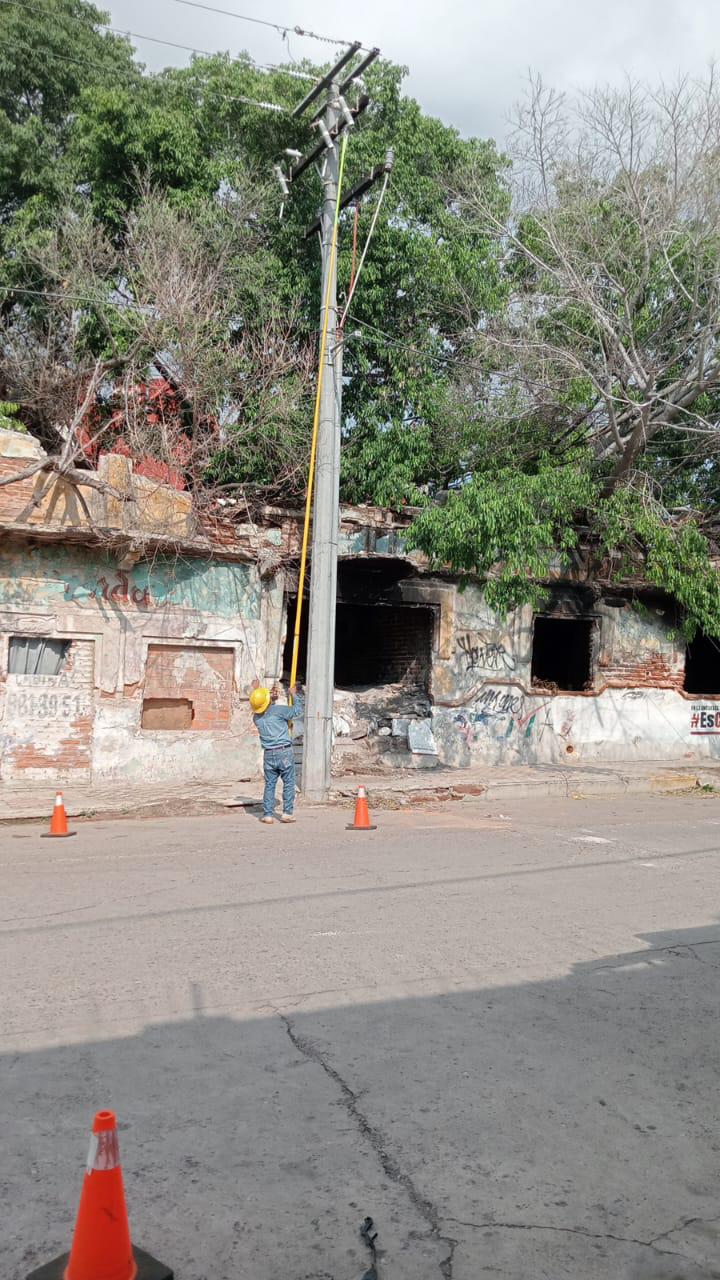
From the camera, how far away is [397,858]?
32.0 feet

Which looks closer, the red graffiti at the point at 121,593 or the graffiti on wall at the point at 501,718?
the red graffiti at the point at 121,593

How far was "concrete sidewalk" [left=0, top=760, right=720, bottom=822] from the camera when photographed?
43.1 ft

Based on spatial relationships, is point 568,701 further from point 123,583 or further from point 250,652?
point 123,583

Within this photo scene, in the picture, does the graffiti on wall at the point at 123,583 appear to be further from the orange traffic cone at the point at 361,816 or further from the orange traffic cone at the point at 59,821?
the orange traffic cone at the point at 361,816

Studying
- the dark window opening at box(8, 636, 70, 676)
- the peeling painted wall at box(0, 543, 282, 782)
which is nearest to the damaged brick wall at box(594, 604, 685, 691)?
the peeling painted wall at box(0, 543, 282, 782)

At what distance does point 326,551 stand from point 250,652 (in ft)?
8.77

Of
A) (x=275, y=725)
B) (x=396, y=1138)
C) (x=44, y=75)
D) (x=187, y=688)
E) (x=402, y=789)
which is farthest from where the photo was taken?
(x=44, y=75)

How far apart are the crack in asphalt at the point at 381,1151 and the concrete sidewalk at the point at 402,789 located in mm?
8548

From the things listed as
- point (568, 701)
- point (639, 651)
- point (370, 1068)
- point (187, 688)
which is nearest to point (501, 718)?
point (568, 701)

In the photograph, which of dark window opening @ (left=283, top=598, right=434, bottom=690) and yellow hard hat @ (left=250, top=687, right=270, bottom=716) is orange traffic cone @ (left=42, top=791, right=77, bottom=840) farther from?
dark window opening @ (left=283, top=598, right=434, bottom=690)

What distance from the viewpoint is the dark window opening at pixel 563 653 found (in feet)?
65.1

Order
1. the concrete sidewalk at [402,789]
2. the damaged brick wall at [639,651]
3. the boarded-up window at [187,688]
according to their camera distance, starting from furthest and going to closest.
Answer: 1. the damaged brick wall at [639,651]
2. the boarded-up window at [187,688]
3. the concrete sidewalk at [402,789]

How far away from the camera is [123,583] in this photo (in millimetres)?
14898

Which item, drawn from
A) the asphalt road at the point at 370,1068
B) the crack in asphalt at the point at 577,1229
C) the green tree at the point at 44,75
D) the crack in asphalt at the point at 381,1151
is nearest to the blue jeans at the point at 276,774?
the asphalt road at the point at 370,1068
